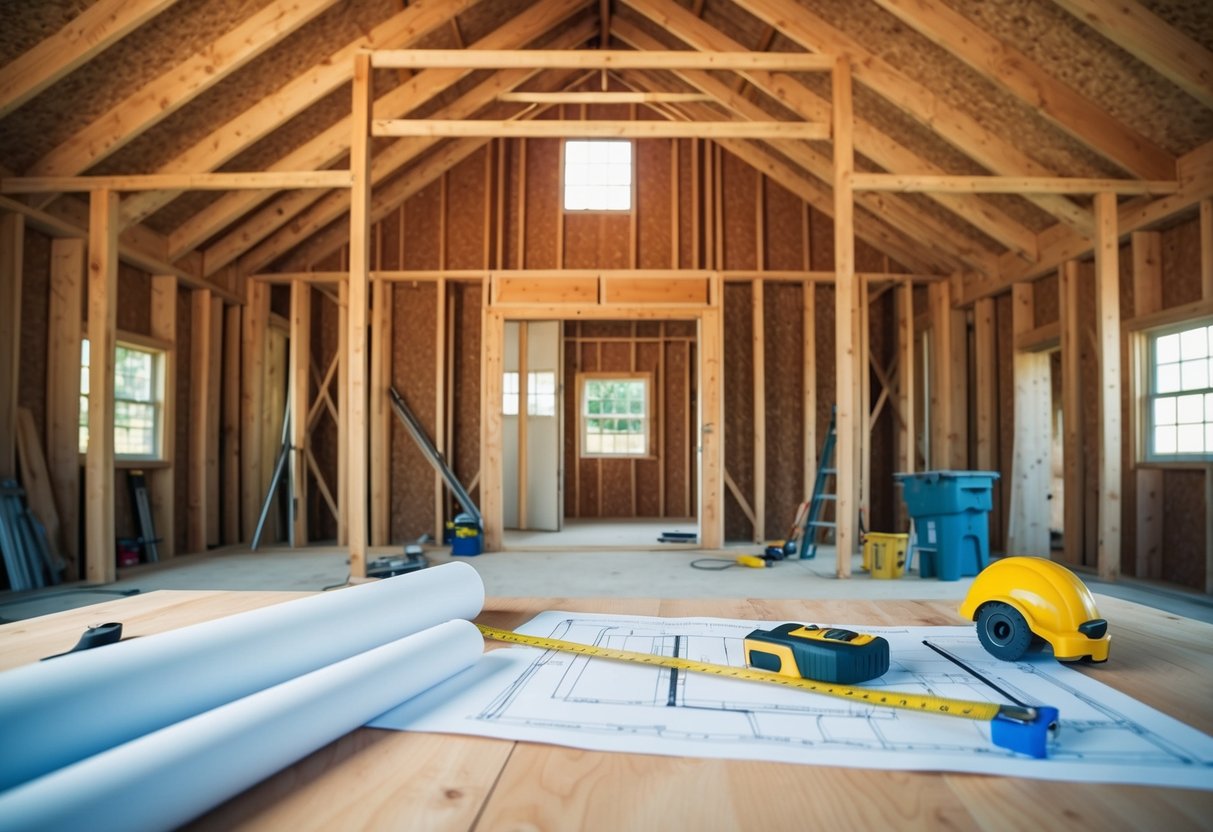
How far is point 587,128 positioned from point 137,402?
4736 millimetres

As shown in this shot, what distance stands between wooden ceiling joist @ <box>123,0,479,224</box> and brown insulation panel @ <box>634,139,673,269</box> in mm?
3171

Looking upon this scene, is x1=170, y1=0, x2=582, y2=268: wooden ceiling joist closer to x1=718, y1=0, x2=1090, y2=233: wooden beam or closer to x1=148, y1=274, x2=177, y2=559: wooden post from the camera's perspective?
x1=148, y1=274, x2=177, y2=559: wooden post

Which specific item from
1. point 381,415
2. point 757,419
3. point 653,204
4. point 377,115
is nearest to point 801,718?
point 377,115

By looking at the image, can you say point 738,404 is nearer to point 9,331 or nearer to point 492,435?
point 492,435

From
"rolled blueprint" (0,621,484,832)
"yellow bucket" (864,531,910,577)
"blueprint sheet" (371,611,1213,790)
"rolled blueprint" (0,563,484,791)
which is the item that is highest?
"rolled blueprint" (0,563,484,791)

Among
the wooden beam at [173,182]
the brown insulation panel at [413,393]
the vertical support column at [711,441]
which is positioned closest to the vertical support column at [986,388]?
the vertical support column at [711,441]

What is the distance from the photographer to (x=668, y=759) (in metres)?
0.62

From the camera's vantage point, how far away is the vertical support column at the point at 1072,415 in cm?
587

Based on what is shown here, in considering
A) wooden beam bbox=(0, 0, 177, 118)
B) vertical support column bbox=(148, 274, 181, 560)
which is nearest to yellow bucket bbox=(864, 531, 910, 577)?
wooden beam bbox=(0, 0, 177, 118)

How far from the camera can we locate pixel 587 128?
17.1ft

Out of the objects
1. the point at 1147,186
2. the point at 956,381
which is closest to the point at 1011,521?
the point at 956,381

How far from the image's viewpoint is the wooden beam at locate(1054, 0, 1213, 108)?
13.3 feet

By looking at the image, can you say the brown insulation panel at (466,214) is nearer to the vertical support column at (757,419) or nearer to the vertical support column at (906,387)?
the vertical support column at (757,419)

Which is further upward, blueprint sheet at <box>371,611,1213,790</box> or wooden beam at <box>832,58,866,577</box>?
wooden beam at <box>832,58,866,577</box>
